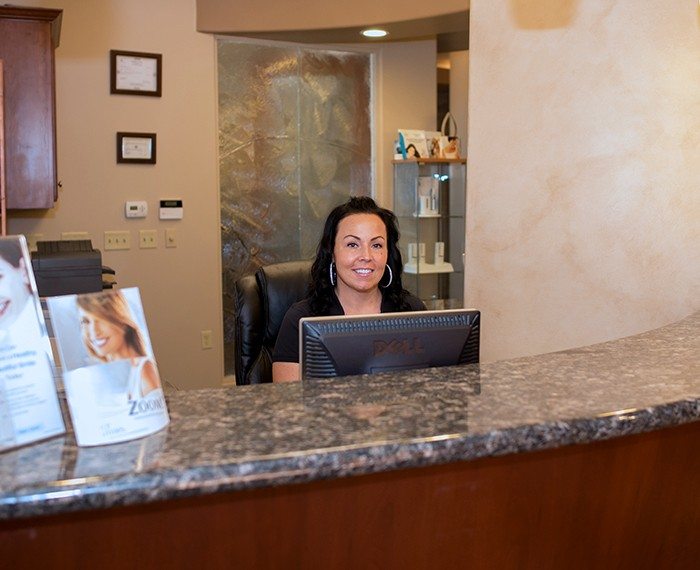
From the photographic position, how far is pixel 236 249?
569 cm

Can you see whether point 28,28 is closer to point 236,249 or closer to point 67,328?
point 236,249

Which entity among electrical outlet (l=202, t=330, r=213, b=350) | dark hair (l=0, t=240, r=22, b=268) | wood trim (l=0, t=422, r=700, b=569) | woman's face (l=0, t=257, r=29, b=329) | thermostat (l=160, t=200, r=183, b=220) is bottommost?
electrical outlet (l=202, t=330, r=213, b=350)

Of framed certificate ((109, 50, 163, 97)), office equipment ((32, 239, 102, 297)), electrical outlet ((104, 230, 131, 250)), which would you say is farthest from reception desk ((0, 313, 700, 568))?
framed certificate ((109, 50, 163, 97))

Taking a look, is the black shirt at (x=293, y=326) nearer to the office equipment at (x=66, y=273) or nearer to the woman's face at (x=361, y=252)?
the woman's face at (x=361, y=252)

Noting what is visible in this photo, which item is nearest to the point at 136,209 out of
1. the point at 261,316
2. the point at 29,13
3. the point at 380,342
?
the point at 29,13

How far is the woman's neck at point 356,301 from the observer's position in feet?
8.97

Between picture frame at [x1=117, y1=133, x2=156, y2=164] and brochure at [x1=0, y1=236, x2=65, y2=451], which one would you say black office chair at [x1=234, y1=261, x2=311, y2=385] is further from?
picture frame at [x1=117, y1=133, x2=156, y2=164]

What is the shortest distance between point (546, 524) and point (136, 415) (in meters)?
0.66

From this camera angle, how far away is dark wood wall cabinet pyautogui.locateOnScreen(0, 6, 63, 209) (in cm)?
379

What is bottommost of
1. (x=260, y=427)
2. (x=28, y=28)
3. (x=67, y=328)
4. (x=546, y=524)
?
(x=546, y=524)

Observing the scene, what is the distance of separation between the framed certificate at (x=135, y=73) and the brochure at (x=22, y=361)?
416cm

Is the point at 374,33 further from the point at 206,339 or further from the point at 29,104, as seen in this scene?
the point at 29,104

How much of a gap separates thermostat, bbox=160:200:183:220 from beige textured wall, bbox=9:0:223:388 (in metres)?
0.04

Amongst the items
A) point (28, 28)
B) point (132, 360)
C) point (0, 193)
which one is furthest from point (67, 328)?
point (28, 28)
